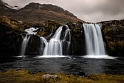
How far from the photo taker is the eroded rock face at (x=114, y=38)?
50.7 m

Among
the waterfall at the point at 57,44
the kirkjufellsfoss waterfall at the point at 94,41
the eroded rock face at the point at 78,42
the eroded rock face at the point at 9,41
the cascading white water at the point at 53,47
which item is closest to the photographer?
the kirkjufellsfoss waterfall at the point at 94,41

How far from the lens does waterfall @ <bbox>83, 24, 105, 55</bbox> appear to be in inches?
1996

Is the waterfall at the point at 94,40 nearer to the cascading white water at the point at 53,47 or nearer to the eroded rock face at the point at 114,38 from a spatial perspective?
the eroded rock face at the point at 114,38

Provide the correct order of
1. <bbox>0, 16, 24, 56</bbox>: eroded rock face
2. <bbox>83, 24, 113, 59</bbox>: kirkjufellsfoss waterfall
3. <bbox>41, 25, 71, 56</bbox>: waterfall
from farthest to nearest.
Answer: <bbox>0, 16, 24, 56</bbox>: eroded rock face
<bbox>41, 25, 71, 56</bbox>: waterfall
<bbox>83, 24, 113, 59</bbox>: kirkjufellsfoss waterfall

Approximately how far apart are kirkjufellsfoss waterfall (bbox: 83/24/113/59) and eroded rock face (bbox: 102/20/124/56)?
5.90 feet

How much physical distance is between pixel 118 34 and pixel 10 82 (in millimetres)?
44808

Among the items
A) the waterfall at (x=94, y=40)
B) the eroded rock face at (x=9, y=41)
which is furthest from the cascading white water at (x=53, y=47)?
the eroded rock face at (x=9, y=41)

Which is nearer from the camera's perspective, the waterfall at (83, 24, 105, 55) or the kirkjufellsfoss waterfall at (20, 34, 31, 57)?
the waterfall at (83, 24, 105, 55)

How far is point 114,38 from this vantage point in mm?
51500

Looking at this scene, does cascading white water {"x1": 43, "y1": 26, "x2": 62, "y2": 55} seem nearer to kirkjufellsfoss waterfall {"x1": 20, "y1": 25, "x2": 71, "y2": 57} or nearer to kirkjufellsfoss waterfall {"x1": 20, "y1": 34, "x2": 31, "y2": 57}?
kirkjufellsfoss waterfall {"x1": 20, "y1": 25, "x2": 71, "y2": 57}

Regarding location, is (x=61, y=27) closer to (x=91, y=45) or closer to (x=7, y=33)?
(x=91, y=45)

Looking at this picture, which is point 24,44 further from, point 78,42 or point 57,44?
point 78,42

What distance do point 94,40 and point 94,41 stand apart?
32 centimetres

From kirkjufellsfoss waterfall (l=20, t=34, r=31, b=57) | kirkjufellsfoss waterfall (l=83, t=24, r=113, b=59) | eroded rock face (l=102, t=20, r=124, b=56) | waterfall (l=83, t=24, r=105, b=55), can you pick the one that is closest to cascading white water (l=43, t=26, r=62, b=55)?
kirkjufellsfoss waterfall (l=20, t=34, r=31, b=57)
